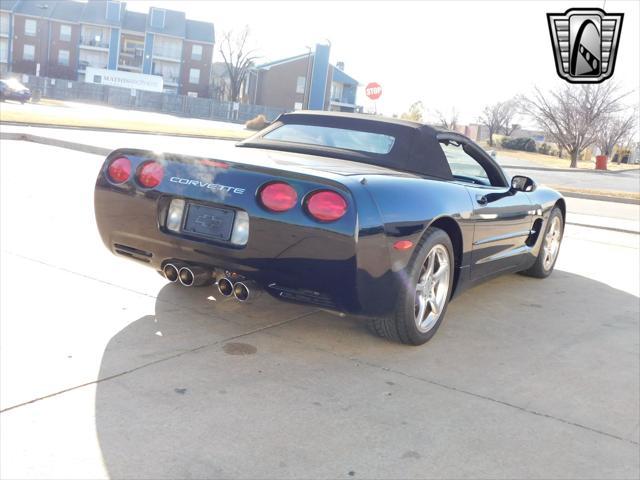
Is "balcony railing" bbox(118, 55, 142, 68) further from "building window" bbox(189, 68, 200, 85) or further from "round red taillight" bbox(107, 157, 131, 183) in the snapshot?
"round red taillight" bbox(107, 157, 131, 183)

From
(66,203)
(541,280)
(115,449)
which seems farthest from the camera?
(66,203)

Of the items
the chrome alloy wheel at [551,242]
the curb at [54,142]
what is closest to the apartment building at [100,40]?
the curb at [54,142]

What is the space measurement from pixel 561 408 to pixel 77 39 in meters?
80.2

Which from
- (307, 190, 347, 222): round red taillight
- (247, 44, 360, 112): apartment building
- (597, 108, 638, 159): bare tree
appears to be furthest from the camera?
(247, 44, 360, 112): apartment building

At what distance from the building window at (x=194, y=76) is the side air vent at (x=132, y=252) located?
77.4 m

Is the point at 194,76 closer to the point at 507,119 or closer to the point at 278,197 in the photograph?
the point at 507,119

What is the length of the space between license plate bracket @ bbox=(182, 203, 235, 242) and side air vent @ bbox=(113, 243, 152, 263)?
1.12 feet

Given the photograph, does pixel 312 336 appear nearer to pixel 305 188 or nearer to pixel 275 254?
pixel 275 254

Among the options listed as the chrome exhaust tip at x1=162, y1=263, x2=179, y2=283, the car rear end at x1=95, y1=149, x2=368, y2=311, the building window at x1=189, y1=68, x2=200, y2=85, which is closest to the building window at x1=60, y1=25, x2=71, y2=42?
the building window at x1=189, y1=68, x2=200, y2=85

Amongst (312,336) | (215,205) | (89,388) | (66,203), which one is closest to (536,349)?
(312,336)

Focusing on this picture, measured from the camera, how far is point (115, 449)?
2.52 m

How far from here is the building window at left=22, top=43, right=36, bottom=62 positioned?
2926 inches

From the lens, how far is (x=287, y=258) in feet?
11.4

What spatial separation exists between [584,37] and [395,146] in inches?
440
